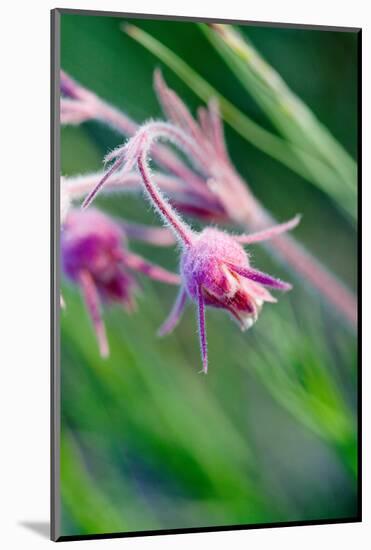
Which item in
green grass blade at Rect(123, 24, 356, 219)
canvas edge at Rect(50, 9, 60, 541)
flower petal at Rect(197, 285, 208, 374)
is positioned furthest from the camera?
green grass blade at Rect(123, 24, 356, 219)

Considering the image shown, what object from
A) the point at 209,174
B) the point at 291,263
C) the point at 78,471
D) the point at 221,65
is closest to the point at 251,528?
the point at 78,471

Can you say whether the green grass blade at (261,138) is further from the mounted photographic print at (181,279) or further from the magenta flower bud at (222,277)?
the magenta flower bud at (222,277)

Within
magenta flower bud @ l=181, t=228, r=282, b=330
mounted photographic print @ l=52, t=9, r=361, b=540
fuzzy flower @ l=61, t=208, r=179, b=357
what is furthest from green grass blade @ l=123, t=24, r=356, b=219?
magenta flower bud @ l=181, t=228, r=282, b=330

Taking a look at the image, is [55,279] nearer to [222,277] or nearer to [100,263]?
[100,263]

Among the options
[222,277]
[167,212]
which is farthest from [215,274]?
[167,212]

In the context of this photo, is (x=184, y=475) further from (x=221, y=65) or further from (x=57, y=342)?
(x=221, y=65)

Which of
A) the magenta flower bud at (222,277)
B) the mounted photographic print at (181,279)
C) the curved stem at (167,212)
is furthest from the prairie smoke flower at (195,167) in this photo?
the magenta flower bud at (222,277)

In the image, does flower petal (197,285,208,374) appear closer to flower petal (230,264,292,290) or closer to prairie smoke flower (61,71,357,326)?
flower petal (230,264,292,290)

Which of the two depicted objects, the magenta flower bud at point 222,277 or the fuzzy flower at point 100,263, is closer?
the magenta flower bud at point 222,277
